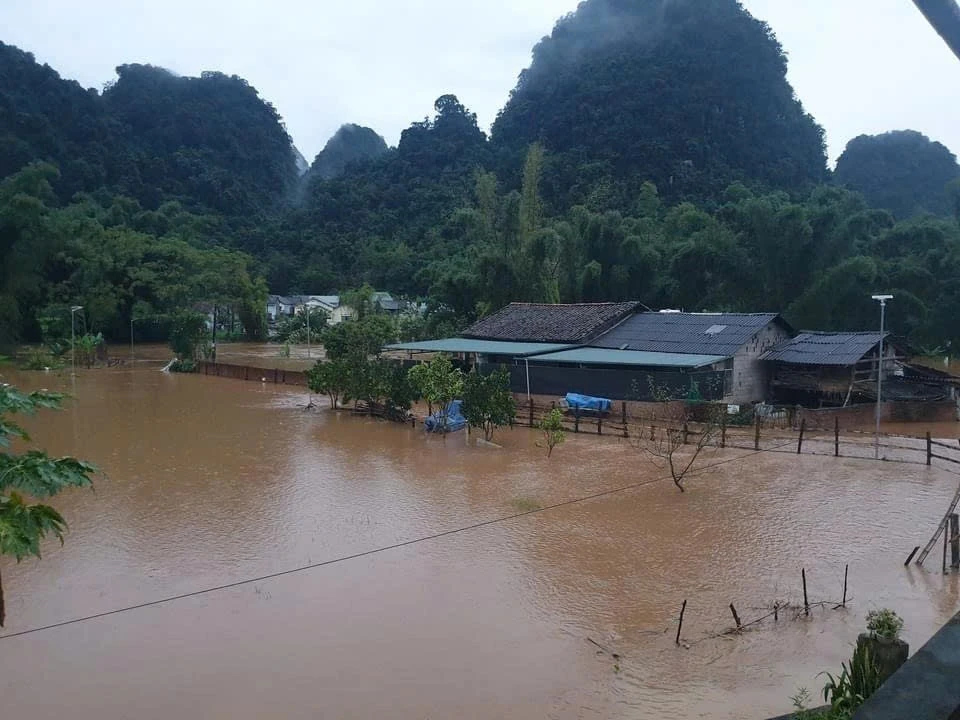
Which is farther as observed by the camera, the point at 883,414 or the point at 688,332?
the point at 688,332

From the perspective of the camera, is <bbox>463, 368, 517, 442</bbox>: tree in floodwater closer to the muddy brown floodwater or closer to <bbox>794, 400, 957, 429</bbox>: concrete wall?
the muddy brown floodwater

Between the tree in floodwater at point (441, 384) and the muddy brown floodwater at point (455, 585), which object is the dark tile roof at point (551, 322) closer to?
the tree in floodwater at point (441, 384)

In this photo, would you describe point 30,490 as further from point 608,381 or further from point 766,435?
point 608,381

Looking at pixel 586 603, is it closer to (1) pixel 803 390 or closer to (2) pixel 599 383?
(2) pixel 599 383

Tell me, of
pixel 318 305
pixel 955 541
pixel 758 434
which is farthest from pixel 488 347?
pixel 318 305

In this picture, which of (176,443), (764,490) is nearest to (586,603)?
(764,490)

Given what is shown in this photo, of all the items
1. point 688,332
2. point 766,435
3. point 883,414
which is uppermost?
point 688,332

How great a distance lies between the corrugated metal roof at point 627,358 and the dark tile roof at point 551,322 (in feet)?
5.04

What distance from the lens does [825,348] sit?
21469mm

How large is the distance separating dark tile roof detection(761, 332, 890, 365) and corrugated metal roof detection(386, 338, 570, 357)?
258 inches

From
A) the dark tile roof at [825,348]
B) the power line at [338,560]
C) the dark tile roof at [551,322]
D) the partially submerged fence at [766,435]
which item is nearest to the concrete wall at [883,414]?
the partially submerged fence at [766,435]

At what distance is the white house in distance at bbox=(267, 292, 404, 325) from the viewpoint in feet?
174

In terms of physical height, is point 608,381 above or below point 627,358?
below

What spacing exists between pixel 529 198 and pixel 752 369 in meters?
19.1
